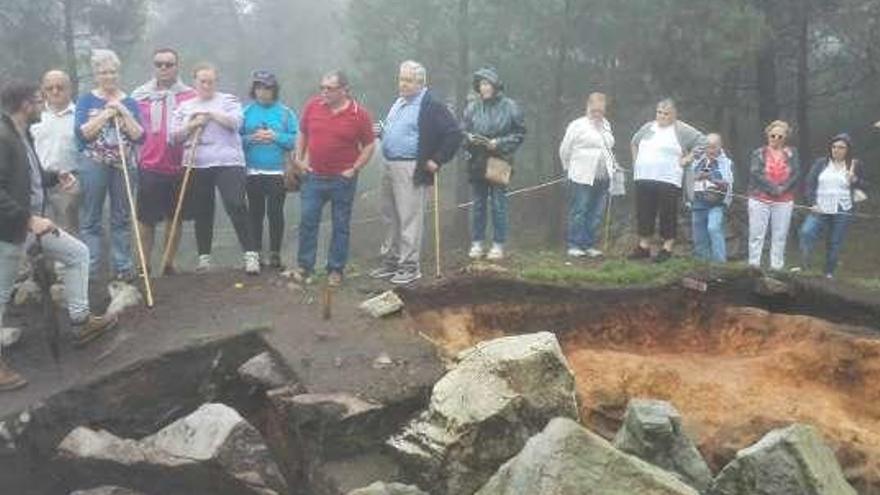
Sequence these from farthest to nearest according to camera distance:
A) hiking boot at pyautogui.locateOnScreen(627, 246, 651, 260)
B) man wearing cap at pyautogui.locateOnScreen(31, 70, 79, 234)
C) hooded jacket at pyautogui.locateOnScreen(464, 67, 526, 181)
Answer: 1. hiking boot at pyautogui.locateOnScreen(627, 246, 651, 260)
2. hooded jacket at pyautogui.locateOnScreen(464, 67, 526, 181)
3. man wearing cap at pyautogui.locateOnScreen(31, 70, 79, 234)

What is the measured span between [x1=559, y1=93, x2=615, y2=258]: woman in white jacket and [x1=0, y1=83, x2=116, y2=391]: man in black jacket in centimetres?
521

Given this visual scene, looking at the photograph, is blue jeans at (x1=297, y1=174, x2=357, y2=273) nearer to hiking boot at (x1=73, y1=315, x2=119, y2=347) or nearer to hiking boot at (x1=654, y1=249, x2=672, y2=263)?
hiking boot at (x1=73, y1=315, x2=119, y2=347)

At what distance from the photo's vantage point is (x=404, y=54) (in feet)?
78.5

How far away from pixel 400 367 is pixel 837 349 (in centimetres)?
372

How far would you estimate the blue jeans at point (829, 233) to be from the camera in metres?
10.3

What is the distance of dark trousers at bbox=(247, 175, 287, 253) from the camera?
849cm

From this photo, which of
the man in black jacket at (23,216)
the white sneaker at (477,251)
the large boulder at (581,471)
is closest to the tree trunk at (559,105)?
the white sneaker at (477,251)

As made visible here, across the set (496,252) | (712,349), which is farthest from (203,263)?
(712,349)

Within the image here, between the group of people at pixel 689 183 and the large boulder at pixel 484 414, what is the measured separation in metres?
3.94

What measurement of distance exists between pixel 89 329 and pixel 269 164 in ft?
7.52

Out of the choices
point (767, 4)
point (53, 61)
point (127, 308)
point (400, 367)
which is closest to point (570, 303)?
point (400, 367)

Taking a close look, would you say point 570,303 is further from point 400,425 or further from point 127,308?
point 127,308

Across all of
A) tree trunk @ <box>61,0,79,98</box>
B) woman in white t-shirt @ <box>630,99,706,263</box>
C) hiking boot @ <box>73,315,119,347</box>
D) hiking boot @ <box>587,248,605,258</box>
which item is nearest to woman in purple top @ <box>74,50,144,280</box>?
hiking boot @ <box>73,315,119,347</box>

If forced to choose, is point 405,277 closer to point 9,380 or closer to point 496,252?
point 496,252
